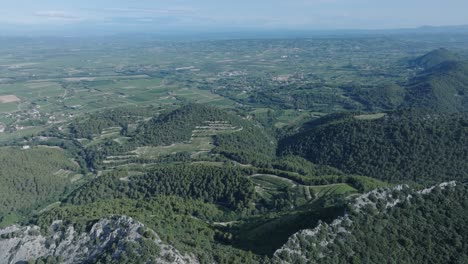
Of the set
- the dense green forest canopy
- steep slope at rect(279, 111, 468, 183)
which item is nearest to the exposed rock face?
the dense green forest canopy

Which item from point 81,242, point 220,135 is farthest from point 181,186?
point 220,135

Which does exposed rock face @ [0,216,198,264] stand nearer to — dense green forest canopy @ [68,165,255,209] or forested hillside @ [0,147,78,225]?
dense green forest canopy @ [68,165,255,209]

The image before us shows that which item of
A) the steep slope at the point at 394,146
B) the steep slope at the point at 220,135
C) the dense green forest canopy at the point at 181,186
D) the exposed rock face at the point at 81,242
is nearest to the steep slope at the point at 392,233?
the exposed rock face at the point at 81,242

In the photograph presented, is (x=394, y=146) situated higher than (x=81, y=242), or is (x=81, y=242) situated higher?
(x=81, y=242)

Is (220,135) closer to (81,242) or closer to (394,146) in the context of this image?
(394,146)

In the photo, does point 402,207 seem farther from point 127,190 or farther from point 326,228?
point 127,190

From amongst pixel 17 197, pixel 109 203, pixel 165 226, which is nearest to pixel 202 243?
pixel 165 226
